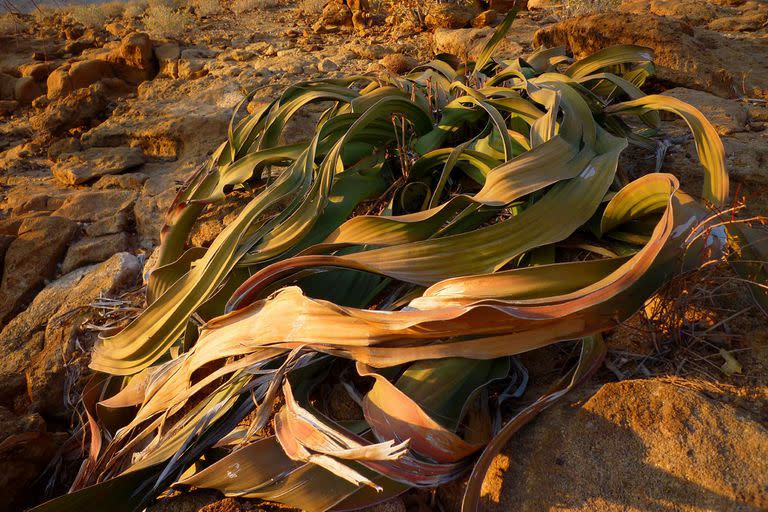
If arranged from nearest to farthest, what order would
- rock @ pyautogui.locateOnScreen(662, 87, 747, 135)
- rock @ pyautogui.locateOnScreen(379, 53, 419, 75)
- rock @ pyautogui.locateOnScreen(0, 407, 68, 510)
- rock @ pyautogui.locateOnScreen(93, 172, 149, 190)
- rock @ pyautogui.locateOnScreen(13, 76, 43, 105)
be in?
1. rock @ pyautogui.locateOnScreen(0, 407, 68, 510)
2. rock @ pyautogui.locateOnScreen(662, 87, 747, 135)
3. rock @ pyautogui.locateOnScreen(93, 172, 149, 190)
4. rock @ pyautogui.locateOnScreen(379, 53, 419, 75)
5. rock @ pyautogui.locateOnScreen(13, 76, 43, 105)

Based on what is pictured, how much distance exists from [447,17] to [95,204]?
296cm

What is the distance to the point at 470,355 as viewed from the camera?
1.06 metres

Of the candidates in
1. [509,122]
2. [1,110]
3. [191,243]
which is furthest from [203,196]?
[1,110]

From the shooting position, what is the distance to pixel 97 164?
2.93m

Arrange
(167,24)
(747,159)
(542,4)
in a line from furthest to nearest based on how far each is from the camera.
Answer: (167,24)
(542,4)
(747,159)

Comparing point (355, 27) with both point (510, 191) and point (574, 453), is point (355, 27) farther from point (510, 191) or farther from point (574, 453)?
point (574, 453)

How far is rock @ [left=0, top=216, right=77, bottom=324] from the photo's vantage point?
2.10m

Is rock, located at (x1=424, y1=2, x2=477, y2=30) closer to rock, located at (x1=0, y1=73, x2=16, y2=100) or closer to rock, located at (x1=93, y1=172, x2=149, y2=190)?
rock, located at (x1=93, y1=172, x2=149, y2=190)

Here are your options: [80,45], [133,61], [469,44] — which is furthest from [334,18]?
[80,45]

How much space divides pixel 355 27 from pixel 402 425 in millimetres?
4514

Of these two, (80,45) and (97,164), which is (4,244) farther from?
(80,45)

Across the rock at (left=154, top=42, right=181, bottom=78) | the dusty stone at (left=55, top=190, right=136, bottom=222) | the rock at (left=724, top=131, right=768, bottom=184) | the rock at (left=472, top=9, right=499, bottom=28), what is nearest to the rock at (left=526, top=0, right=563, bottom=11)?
the rock at (left=472, top=9, right=499, bottom=28)

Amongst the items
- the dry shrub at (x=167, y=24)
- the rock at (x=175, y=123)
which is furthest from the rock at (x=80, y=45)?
the rock at (x=175, y=123)

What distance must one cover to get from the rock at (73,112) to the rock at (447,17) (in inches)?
96.1
